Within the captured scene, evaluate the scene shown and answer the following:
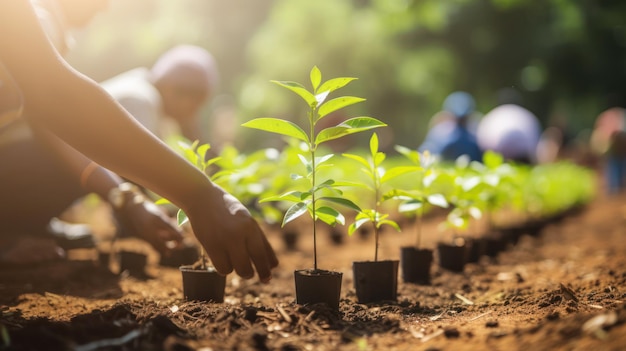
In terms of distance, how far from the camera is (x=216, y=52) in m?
28.3

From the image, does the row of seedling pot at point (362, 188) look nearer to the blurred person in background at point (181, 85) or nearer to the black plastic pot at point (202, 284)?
the black plastic pot at point (202, 284)

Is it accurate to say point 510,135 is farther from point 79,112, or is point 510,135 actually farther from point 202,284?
point 79,112

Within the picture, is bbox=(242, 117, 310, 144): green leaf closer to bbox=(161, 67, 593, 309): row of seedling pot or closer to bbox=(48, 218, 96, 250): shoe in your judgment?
bbox=(161, 67, 593, 309): row of seedling pot

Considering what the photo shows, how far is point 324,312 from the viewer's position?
212 cm

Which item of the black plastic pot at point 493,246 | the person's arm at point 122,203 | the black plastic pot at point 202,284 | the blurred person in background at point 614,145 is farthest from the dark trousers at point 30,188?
the blurred person in background at point 614,145

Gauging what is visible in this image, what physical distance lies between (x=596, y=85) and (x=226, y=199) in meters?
14.0

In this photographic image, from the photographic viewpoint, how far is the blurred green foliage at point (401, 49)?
11.8 meters

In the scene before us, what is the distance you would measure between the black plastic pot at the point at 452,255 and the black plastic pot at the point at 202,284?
1.71m

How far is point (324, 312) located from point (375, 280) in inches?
20.8

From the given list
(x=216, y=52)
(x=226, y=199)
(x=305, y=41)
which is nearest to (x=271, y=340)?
(x=226, y=199)

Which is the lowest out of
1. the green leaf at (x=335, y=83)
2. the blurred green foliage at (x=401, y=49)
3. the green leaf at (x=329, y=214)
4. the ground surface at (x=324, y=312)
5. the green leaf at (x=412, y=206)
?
the ground surface at (x=324, y=312)

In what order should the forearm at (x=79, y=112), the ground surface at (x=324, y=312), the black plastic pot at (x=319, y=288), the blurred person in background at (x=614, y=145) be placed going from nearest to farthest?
the ground surface at (x=324, y=312)
the forearm at (x=79, y=112)
the black plastic pot at (x=319, y=288)
the blurred person in background at (x=614, y=145)

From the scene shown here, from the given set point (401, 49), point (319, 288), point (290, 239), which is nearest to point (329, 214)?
point (319, 288)

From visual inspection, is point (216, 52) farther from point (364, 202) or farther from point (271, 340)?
point (271, 340)
